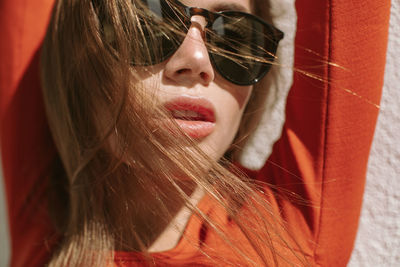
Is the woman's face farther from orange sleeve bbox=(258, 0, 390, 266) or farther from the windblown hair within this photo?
orange sleeve bbox=(258, 0, 390, 266)

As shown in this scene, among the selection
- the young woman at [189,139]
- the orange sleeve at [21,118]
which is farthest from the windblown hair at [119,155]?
the orange sleeve at [21,118]

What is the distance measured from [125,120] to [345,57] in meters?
0.36

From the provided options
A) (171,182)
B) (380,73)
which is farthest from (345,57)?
(171,182)

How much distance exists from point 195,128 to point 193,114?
2 cm

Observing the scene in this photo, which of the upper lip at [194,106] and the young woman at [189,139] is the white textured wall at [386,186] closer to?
the young woman at [189,139]

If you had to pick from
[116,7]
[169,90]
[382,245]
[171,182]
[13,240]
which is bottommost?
[13,240]

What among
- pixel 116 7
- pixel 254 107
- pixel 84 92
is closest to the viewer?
pixel 116 7

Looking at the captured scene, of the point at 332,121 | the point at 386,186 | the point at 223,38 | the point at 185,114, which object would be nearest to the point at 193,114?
the point at 185,114

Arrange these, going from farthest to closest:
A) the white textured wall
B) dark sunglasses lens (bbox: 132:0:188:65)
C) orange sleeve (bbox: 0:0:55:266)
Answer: orange sleeve (bbox: 0:0:55:266)
the white textured wall
dark sunglasses lens (bbox: 132:0:188:65)

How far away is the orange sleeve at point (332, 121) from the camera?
23.5 inches

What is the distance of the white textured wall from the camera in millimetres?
666

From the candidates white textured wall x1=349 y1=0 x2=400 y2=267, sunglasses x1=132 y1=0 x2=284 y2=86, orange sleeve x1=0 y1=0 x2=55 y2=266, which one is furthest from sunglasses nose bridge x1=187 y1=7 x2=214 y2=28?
orange sleeve x1=0 y1=0 x2=55 y2=266

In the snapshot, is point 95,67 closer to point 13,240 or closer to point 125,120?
point 125,120

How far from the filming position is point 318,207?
0.64 metres
